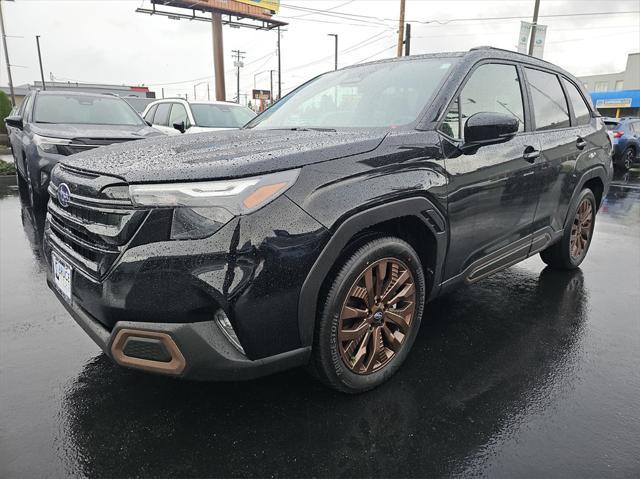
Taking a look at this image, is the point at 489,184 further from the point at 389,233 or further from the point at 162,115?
the point at 162,115

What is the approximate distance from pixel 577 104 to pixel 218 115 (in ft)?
22.1

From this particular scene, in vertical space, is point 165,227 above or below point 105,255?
above

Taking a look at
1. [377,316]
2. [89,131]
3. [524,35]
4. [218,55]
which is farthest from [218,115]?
[218,55]

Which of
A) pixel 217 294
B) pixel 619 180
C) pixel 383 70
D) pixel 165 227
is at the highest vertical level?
pixel 383 70

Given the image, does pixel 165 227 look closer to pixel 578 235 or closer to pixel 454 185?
pixel 454 185

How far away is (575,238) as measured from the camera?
4410 mm

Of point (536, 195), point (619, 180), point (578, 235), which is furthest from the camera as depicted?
point (619, 180)

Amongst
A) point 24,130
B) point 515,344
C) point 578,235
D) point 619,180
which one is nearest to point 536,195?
point 515,344

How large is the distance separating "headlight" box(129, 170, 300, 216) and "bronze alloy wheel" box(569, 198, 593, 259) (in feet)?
11.3

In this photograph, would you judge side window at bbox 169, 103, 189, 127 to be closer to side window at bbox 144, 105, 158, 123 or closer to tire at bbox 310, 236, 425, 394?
side window at bbox 144, 105, 158, 123

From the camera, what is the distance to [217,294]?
1795mm

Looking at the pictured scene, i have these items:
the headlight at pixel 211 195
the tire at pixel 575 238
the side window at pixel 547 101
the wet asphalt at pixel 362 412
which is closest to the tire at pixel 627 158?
the tire at pixel 575 238

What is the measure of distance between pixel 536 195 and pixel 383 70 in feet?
4.73

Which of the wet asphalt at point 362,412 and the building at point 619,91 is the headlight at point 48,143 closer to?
the wet asphalt at point 362,412
